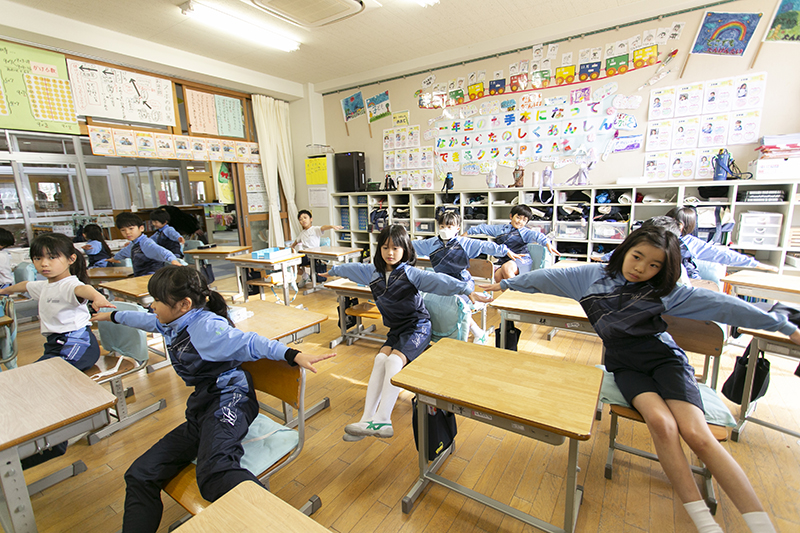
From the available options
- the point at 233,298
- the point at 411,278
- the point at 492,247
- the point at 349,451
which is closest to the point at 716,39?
the point at 492,247

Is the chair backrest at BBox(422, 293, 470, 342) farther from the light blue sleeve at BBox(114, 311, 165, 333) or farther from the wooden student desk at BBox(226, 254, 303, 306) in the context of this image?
the wooden student desk at BBox(226, 254, 303, 306)

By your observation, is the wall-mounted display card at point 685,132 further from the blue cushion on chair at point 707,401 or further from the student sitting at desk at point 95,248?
the student sitting at desk at point 95,248

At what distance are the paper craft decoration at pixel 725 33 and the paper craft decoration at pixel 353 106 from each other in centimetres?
448

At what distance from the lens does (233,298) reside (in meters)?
4.99

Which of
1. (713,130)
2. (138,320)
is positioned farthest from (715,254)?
(138,320)

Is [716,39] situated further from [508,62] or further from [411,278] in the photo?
[411,278]

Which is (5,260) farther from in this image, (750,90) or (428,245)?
A: (750,90)

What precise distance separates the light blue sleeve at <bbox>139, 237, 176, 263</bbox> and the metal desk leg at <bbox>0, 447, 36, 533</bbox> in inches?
108

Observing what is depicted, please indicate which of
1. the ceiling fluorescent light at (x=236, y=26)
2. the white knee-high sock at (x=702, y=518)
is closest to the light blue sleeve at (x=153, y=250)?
the ceiling fluorescent light at (x=236, y=26)

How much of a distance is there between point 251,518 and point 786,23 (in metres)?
5.57

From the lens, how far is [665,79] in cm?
400

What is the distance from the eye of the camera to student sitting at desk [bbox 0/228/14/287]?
3656 mm

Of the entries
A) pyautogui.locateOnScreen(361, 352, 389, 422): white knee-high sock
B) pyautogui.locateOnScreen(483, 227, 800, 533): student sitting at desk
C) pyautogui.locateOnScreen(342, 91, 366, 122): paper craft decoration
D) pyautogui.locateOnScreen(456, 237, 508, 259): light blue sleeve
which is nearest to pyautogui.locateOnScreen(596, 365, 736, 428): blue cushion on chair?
pyautogui.locateOnScreen(483, 227, 800, 533): student sitting at desk

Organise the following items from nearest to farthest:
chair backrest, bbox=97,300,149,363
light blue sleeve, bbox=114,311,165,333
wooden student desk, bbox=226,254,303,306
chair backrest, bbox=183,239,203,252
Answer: light blue sleeve, bbox=114,311,165,333
chair backrest, bbox=97,300,149,363
wooden student desk, bbox=226,254,303,306
chair backrest, bbox=183,239,203,252
